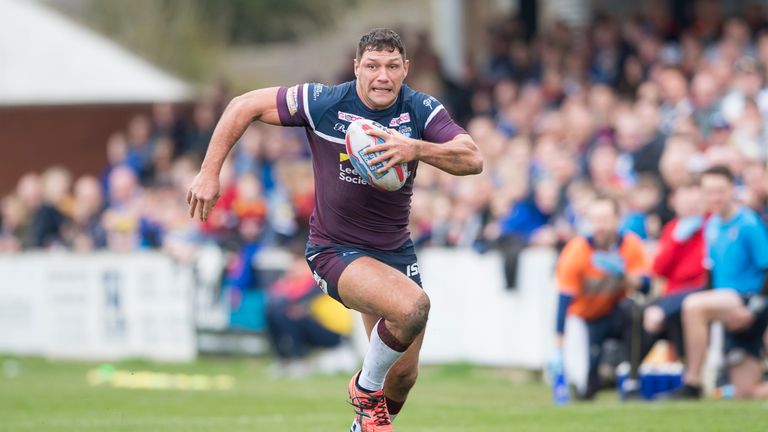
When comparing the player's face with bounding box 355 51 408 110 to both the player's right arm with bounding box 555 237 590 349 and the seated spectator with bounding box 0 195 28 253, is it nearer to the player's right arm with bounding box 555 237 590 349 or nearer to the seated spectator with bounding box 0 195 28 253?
the player's right arm with bounding box 555 237 590 349

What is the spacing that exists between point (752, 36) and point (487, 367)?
5654 millimetres

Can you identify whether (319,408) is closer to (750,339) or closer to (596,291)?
(596,291)

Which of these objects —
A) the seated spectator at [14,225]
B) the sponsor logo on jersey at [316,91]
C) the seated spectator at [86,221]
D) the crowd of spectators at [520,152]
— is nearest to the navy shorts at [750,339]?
the crowd of spectators at [520,152]

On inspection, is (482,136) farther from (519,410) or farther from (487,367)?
(519,410)

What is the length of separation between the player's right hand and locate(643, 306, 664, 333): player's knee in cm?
575

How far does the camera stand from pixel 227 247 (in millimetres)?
18953

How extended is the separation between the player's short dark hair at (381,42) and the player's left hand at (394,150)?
0.68 m

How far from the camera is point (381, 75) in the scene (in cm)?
882

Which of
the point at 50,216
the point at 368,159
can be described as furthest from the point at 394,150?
the point at 50,216

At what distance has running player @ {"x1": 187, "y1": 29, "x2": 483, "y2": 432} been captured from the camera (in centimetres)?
880

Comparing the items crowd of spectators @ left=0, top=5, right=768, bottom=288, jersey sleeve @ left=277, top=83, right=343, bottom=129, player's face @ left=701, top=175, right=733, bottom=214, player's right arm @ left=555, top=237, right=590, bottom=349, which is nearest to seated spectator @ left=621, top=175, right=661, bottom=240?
crowd of spectators @ left=0, top=5, right=768, bottom=288

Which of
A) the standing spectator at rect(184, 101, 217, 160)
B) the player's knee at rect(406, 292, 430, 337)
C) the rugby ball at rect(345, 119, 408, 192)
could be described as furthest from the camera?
the standing spectator at rect(184, 101, 217, 160)

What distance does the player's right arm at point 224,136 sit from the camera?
8789 millimetres

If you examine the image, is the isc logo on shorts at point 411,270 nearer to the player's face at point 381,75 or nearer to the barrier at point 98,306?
the player's face at point 381,75
